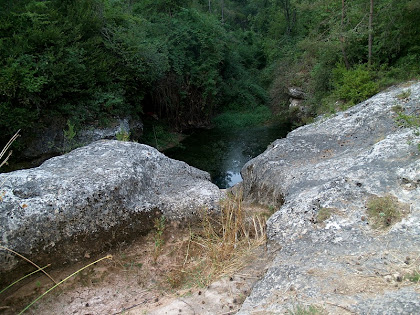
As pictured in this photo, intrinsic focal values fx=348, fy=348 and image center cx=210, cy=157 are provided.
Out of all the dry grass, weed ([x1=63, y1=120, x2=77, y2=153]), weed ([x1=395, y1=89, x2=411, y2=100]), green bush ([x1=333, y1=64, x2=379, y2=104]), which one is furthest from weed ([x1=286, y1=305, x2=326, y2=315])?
green bush ([x1=333, y1=64, x2=379, y2=104])

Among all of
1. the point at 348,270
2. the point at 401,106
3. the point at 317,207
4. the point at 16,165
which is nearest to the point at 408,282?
Result: the point at 348,270

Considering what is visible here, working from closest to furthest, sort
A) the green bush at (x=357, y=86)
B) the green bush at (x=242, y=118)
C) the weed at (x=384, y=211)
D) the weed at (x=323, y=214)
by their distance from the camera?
the weed at (x=384, y=211) → the weed at (x=323, y=214) → the green bush at (x=357, y=86) → the green bush at (x=242, y=118)

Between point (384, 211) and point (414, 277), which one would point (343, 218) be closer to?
point (384, 211)

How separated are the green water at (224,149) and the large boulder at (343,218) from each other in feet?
21.5

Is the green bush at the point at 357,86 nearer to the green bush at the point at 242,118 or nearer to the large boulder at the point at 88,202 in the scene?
the large boulder at the point at 88,202

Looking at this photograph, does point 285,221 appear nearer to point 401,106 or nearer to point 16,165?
point 401,106

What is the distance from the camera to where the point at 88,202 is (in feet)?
18.0

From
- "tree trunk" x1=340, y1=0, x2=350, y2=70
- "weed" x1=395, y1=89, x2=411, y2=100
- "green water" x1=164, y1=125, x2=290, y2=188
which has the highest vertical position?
"tree trunk" x1=340, y1=0, x2=350, y2=70

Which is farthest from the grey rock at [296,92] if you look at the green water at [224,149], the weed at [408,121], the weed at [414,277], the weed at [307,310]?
the weed at [307,310]

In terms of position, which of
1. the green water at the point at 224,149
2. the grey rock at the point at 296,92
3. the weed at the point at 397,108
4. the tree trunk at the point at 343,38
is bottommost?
the green water at the point at 224,149

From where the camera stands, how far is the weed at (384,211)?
414cm

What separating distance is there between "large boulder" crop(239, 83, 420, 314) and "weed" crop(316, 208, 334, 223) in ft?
0.04

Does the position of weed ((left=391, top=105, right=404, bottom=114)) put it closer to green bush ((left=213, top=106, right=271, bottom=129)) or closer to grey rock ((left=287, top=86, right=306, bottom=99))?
grey rock ((left=287, top=86, right=306, bottom=99))

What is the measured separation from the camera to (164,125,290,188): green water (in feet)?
49.3
